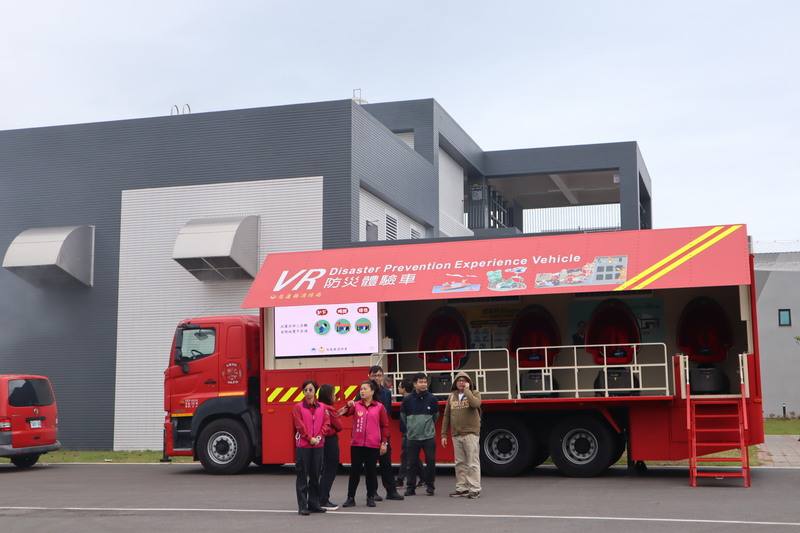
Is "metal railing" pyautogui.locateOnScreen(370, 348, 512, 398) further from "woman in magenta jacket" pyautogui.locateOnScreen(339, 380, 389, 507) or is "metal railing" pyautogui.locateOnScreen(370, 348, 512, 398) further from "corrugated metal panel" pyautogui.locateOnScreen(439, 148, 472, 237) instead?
"corrugated metal panel" pyautogui.locateOnScreen(439, 148, 472, 237)

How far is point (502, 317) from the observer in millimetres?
20438

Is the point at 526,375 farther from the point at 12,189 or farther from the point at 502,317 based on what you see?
the point at 12,189

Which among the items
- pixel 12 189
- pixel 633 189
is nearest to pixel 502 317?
pixel 12 189

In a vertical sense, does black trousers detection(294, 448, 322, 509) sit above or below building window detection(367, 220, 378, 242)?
below

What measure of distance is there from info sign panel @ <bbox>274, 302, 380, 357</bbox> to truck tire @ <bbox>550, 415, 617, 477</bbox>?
3554 mm

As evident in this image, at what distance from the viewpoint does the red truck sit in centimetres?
1670

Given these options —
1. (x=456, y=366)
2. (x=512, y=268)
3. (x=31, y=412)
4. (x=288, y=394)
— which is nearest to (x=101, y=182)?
(x=31, y=412)

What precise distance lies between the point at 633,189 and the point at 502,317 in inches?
787

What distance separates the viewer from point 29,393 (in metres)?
21.6

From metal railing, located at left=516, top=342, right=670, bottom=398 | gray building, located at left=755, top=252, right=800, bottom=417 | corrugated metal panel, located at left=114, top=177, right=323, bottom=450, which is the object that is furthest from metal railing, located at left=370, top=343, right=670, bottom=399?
gray building, located at left=755, top=252, right=800, bottom=417

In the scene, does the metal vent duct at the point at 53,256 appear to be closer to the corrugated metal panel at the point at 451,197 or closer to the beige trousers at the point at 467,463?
the corrugated metal panel at the point at 451,197

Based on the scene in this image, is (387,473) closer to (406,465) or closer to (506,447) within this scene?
(406,465)

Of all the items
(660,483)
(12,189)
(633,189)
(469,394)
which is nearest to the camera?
(469,394)

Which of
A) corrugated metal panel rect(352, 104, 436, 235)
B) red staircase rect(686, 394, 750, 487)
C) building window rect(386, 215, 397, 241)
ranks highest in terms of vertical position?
corrugated metal panel rect(352, 104, 436, 235)
